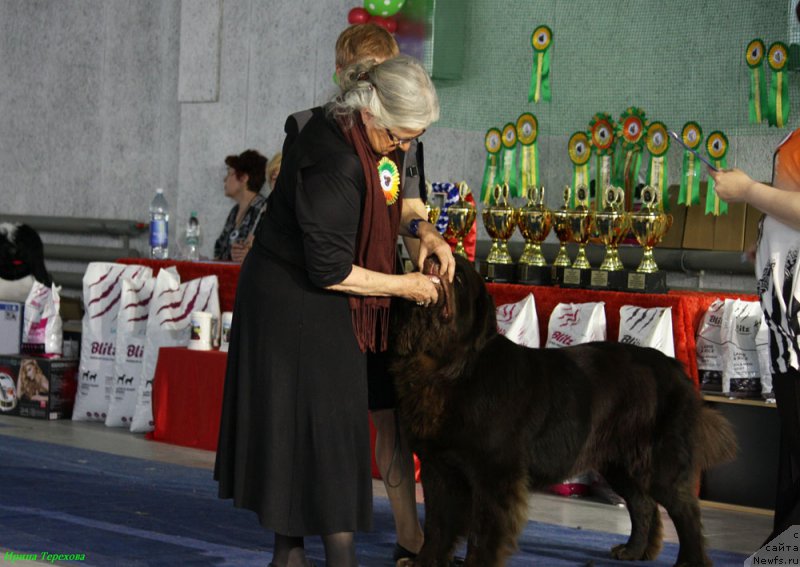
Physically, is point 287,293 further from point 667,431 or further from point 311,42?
point 311,42

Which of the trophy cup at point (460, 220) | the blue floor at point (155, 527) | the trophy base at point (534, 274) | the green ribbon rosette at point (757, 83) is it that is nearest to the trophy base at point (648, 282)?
the trophy base at point (534, 274)

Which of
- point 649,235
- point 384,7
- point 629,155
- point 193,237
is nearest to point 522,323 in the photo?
point 649,235

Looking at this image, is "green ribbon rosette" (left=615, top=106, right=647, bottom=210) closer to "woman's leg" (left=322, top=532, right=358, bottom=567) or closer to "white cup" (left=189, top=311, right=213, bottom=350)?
"white cup" (left=189, top=311, right=213, bottom=350)

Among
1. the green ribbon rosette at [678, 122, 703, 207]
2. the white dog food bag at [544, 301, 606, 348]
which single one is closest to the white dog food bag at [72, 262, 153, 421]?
the white dog food bag at [544, 301, 606, 348]

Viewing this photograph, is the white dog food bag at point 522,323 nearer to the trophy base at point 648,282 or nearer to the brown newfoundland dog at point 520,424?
the trophy base at point 648,282

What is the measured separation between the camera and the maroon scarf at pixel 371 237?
2715mm

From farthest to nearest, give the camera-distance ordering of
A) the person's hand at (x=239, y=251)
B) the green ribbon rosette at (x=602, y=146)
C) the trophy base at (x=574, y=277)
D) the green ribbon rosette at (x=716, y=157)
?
the person's hand at (x=239, y=251)
the green ribbon rosette at (x=602, y=146)
the green ribbon rosette at (x=716, y=157)
the trophy base at (x=574, y=277)

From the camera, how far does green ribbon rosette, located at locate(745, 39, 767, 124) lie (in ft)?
19.9

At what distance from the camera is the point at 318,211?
2639 millimetres

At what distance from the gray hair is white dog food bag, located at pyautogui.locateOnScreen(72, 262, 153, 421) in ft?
12.0

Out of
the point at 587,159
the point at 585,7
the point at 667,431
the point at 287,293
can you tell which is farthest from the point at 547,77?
the point at 287,293

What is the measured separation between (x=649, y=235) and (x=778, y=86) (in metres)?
1.74

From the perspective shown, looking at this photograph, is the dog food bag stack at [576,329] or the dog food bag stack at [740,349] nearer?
the dog food bag stack at [740,349]

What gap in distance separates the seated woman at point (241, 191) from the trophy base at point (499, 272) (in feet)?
8.33
